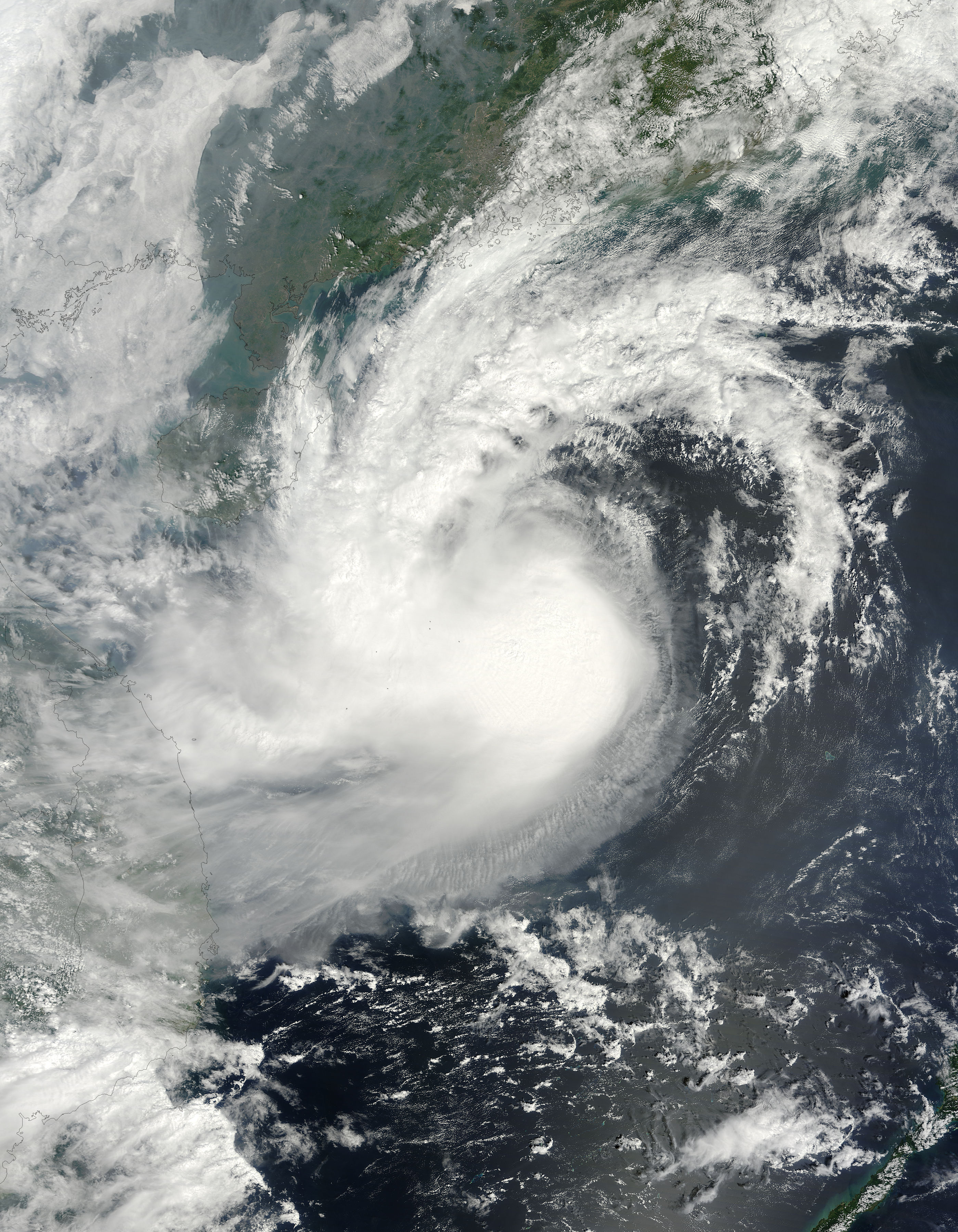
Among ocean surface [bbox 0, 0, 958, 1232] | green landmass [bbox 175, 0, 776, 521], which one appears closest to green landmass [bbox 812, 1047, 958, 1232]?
ocean surface [bbox 0, 0, 958, 1232]

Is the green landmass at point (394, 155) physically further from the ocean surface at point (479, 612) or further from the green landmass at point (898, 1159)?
the green landmass at point (898, 1159)

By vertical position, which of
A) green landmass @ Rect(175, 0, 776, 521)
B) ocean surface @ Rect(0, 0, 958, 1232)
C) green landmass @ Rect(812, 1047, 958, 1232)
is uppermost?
green landmass @ Rect(175, 0, 776, 521)

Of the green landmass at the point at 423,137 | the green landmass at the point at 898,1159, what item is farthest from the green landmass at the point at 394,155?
the green landmass at the point at 898,1159

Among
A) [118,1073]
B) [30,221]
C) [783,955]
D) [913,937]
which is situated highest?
[30,221]

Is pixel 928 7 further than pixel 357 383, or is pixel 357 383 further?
pixel 357 383

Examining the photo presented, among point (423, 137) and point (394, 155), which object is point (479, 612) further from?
point (423, 137)

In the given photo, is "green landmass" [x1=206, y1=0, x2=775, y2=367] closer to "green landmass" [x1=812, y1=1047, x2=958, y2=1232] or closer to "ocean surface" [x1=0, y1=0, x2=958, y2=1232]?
"ocean surface" [x1=0, y1=0, x2=958, y2=1232]

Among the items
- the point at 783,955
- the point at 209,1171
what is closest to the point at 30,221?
the point at 209,1171

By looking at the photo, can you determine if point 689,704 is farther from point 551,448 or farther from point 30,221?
point 30,221
